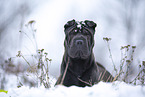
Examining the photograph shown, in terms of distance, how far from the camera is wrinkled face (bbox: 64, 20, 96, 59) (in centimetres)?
332

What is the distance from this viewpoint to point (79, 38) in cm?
338

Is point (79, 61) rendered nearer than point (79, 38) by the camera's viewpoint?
No

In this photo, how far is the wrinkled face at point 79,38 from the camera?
3324 mm

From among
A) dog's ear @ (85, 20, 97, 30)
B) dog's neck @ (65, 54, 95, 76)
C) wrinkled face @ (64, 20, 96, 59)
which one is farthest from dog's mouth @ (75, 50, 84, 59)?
dog's ear @ (85, 20, 97, 30)

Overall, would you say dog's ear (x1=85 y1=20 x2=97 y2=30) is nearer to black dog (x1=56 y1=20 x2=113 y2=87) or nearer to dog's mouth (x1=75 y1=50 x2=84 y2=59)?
black dog (x1=56 y1=20 x2=113 y2=87)

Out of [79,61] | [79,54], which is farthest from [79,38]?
[79,61]

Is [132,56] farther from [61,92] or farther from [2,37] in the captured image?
[2,37]

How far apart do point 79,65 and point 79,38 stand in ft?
1.72

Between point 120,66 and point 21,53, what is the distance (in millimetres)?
1975

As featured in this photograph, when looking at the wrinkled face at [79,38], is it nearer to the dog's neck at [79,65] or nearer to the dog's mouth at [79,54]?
the dog's mouth at [79,54]

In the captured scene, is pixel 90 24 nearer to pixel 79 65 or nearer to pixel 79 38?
pixel 79 38

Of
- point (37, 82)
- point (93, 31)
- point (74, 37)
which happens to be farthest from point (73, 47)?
point (37, 82)

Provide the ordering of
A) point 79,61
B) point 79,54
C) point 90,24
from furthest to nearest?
point 90,24 → point 79,61 → point 79,54

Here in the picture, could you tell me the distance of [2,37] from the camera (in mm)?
4363
